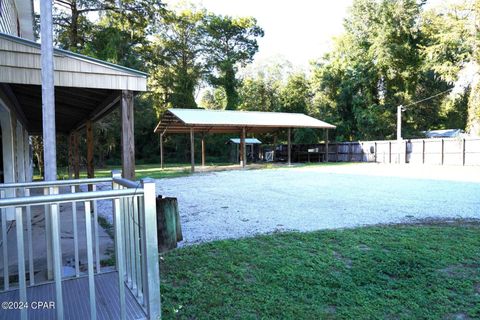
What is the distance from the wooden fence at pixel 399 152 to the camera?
60.6 feet

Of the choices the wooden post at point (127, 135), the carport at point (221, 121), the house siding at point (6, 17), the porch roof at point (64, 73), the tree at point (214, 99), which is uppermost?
the tree at point (214, 99)

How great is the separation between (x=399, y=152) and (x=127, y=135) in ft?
70.2

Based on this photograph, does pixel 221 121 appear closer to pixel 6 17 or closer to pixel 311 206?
pixel 311 206

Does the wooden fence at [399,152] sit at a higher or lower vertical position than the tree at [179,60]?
lower

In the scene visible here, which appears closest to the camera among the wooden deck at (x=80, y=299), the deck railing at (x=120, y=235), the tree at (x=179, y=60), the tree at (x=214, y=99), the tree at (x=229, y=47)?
the deck railing at (x=120, y=235)

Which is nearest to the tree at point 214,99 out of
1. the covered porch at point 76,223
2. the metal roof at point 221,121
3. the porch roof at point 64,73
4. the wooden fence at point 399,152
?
the wooden fence at point 399,152

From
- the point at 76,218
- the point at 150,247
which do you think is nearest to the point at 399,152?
the point at 76,218

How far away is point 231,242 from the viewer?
14.7 ft

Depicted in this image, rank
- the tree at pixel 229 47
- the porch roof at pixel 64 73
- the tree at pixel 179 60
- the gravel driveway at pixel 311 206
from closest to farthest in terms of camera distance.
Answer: the porch roof at pixel 64 73, the gravel driveway at pixel 311 206, the tree at pixel 179 60, the tree at pixel 229 47

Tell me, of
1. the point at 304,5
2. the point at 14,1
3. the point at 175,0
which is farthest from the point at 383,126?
the point at 14,1

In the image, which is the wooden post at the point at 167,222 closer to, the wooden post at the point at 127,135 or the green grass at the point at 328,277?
the green grass at the point at 328,277

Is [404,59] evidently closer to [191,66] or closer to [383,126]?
[383,126]

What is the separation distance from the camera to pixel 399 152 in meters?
22.1

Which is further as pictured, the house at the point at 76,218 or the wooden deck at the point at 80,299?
the wooden deck at the point at 80,299
